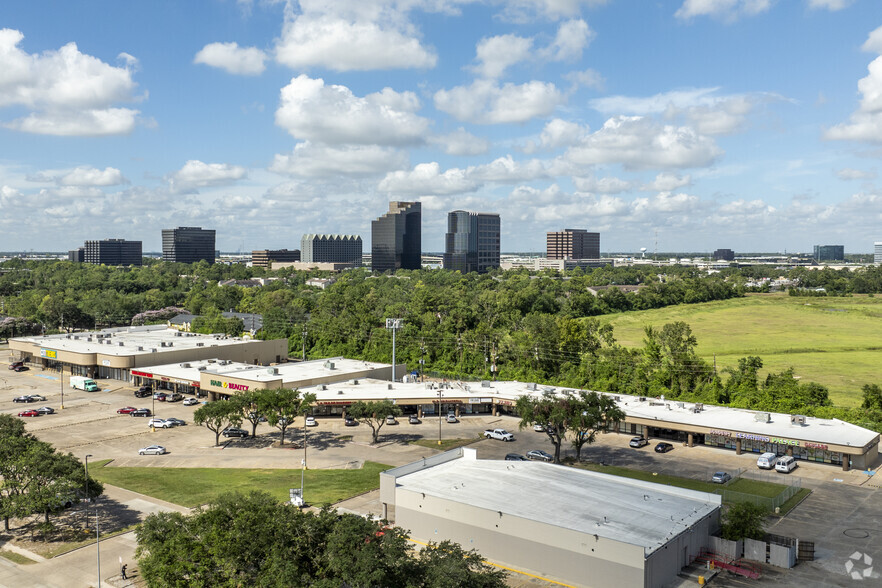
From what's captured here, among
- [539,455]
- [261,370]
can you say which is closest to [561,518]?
[539,455]

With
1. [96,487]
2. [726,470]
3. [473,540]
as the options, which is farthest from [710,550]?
[96,487]

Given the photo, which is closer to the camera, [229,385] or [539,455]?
[539,455]

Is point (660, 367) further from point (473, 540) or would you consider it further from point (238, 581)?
point (238, 581)

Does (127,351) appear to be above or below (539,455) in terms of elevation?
above

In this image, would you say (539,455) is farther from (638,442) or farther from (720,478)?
(720,478)

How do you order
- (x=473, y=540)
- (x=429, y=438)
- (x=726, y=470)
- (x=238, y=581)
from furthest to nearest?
(x=429, y=438) → (x=726, y=470) → (x=473, y=540) → (x=238, y=581)

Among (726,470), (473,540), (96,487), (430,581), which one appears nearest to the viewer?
(430,581)

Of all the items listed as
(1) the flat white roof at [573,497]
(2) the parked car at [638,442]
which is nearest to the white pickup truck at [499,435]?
Result: (2) the parked car at [638,442]

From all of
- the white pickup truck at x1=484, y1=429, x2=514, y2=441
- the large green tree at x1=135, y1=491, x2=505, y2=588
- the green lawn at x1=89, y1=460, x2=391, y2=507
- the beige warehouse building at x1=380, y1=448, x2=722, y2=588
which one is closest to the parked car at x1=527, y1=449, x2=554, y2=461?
the white pickup truck at x1=484, y1=429, x2=514, y2=441
